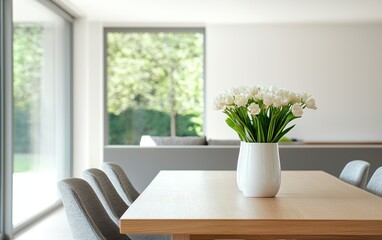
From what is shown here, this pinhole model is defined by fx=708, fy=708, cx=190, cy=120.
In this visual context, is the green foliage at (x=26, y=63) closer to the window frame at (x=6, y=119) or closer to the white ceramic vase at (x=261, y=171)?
the window frame at (x=6, y=119)

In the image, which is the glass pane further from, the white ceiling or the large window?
the large window

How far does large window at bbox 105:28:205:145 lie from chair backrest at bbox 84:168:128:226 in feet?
21.1

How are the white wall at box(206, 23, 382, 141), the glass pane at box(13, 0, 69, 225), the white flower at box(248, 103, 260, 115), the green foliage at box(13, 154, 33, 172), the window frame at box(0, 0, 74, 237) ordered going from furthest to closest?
the white wall at box(206, 23, 382, 141) → the glass pane at box(13, 0, 69, 225) → the green foliage at box(13, 154, 33, 172) → the window frame at box(0, 0, 74, 237) → the white flower at box(248, 103, 260, 115)

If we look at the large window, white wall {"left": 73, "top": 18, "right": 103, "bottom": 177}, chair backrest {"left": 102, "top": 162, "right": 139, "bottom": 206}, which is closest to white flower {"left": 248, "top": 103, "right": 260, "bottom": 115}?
chair backrest {"left": 102, "top": 162, "right": 139, "bottom": 206}

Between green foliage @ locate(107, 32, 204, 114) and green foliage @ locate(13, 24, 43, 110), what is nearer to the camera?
green foliage @ locate(13, 24, 43, 110)

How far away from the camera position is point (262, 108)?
3.19 meters

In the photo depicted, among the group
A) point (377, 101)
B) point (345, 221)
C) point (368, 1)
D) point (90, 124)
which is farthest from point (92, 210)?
point (377, 101)

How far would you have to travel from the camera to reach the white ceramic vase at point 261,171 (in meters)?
3.17

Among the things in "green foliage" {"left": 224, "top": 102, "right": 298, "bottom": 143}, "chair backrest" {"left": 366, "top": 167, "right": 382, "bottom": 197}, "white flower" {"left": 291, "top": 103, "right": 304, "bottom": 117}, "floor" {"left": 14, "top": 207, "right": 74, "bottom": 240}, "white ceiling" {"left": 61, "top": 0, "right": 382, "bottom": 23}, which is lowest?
"floor" {"left": 14, "top": 207, "right": 74, "bottom": 240}

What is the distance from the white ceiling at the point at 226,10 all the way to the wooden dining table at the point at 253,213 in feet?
16.1

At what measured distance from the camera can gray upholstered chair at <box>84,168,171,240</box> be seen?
3.44 m

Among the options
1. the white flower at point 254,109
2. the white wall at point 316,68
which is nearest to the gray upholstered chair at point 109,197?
the white flower at point 254,109

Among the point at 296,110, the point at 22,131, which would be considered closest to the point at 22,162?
the point at 22,131

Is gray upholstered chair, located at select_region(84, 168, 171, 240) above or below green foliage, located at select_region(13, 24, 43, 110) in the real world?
below
